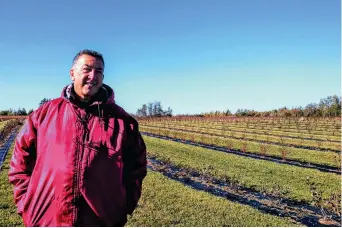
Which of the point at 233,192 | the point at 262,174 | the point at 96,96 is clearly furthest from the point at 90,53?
the point at 262,174

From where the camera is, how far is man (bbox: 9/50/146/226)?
252 centimetres

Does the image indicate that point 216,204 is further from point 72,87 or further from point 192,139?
point 192,139

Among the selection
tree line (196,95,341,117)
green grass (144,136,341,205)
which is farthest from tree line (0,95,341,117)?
green grass (144,136,341,205)

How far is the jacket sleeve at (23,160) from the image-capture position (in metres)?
2.77

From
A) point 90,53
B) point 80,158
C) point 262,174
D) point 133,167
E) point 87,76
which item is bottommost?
point 262,174

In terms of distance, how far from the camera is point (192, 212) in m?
7.80

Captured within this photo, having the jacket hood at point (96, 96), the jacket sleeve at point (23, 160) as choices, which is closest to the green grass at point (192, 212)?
the jacket sleeve at point (23, 160)

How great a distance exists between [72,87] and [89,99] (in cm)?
17

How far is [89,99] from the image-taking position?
9.14 ft

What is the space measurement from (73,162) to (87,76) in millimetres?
686

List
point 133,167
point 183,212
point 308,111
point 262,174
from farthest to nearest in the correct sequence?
point 308,111 → point 262,174 → point 183,212 → point 133,167

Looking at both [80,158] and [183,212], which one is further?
[183,212]

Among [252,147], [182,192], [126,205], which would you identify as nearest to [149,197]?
[182,192]

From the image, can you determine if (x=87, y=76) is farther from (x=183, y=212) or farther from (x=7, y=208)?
(x=7, y=208)
